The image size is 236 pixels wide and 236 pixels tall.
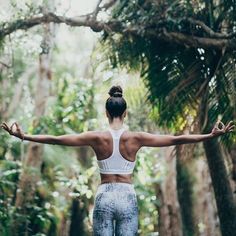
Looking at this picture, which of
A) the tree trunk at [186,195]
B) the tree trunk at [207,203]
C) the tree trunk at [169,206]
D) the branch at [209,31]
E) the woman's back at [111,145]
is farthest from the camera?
the tree trunk at [186,195]

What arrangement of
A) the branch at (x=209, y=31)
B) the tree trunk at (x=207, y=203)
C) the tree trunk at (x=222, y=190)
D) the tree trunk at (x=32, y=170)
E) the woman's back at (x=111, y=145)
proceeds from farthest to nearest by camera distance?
Answer: the tree trunk at (x=207, y=203)
the tree trunk at (x=32, y=170)
the tree trunk at (x=222, y=190)
the branch at (x=209, y=31)
the woman's back at (x=111, y=145)

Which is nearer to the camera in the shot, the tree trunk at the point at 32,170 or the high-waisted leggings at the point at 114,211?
the high-waisted leggings at the point at 114,211

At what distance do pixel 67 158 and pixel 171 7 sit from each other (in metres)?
6.05

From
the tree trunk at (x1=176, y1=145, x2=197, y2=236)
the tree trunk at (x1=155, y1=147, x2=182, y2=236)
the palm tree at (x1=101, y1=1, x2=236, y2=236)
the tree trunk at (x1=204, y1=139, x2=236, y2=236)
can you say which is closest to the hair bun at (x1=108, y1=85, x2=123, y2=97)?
the palm tree at (x1=101, y1=1, x2=236, y2=236)

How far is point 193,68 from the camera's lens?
7.80 meters

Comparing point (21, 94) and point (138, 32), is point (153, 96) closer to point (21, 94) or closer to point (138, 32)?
point (138, 32)

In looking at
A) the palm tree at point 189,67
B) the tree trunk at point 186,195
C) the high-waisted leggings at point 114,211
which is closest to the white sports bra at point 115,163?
the high-waisted leggings at point 114,211

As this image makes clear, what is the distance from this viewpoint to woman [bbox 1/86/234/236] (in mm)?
3992

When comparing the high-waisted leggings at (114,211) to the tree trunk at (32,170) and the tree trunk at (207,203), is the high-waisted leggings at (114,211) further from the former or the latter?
the tree trunk at (207,203)

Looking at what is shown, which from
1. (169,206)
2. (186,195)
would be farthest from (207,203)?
(186,195)

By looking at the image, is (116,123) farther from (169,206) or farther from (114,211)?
(169,206)

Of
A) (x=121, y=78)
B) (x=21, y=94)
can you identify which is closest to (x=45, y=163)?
(x=121, y=78)

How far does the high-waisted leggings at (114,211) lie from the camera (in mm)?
3982

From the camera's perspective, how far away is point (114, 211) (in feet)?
13.1
